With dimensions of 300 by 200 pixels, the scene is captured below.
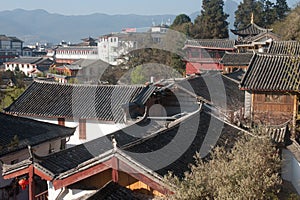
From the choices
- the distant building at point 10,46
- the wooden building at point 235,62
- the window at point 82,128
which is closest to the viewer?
the window at point 82,128

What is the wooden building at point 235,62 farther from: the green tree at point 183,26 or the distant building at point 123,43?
the green tree at point 183,26

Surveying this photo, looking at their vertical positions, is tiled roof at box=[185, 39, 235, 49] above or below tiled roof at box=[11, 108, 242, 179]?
above

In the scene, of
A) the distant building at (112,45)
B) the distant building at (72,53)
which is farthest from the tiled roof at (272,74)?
the distant building at (72,53)

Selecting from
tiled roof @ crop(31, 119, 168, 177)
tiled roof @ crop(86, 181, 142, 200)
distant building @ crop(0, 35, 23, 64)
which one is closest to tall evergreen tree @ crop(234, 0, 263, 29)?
tiled roof @ crop(31, 119, 168, 177)

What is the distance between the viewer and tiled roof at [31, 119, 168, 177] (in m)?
7.50

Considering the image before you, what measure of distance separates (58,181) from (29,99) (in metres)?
12.9

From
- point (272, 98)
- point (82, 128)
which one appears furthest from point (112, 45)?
point (272, 98)

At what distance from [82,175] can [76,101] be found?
464 inches

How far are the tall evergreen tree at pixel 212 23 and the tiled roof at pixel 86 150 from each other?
40570 mm

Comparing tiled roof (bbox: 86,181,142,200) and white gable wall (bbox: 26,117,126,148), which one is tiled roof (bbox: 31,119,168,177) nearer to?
tiled roof (bbox: 86,181,142,200)

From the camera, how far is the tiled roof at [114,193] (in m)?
6.28

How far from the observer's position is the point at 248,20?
59094 mm

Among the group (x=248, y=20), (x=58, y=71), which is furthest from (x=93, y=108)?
(x=248, y=20)

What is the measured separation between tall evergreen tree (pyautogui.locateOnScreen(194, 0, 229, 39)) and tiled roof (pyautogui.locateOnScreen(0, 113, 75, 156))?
3958cm
